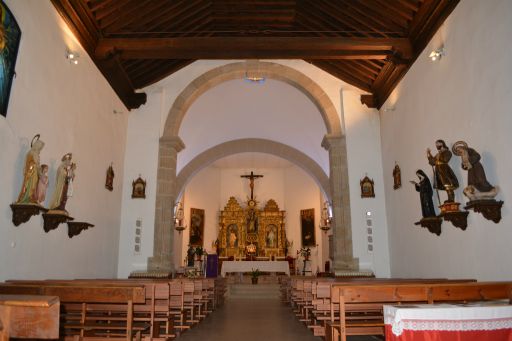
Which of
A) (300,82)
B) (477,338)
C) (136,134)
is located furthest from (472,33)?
(136,134)

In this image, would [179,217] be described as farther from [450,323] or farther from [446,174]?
[450,323]

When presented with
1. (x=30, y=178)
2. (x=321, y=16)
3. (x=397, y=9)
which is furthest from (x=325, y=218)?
(x=30, y=178)

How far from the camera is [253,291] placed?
1280 cm

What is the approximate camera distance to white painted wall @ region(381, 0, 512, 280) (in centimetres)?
477

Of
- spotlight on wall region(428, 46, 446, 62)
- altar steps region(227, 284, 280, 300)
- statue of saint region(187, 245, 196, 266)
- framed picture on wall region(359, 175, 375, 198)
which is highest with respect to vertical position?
spotlight on wall region(428, 46, 446, 62)

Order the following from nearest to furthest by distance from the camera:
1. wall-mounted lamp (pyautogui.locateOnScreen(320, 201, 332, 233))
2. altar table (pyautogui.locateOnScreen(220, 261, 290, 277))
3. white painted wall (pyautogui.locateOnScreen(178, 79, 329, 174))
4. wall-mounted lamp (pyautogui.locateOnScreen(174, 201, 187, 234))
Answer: white painted wall (pyautogui.locateOnScreen(178, 79, 329, 174))
altar table (pyautogui.locateOnScreen(220, 261, 290, 277))
wall-mounted lamp (pyautogui.locateOnScreen(174, 201, 187, 234))
wall-mounted lamp (pyautogui.locateOnScreen(320, 201, 332, 233))

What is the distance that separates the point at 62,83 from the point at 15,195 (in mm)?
2134

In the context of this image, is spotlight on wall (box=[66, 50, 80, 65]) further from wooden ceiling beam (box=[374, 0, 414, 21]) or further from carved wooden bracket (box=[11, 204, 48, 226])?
wooden ceiling beam (box=[374, 0, 414, 21])

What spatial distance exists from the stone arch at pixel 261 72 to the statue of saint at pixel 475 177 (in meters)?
4.61

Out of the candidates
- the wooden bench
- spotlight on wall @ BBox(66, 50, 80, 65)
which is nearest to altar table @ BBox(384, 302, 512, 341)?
the wooden bench

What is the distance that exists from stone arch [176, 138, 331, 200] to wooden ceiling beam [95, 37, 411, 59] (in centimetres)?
617

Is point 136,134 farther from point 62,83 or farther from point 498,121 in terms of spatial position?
point 498,121

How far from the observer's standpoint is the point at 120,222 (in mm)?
8992

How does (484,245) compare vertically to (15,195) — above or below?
below
